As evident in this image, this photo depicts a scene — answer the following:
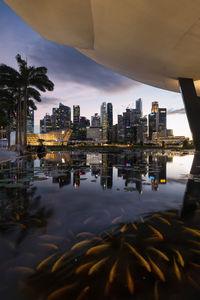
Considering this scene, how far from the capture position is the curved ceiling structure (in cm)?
844

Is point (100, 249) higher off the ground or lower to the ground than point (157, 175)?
lower

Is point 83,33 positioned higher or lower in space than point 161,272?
higher

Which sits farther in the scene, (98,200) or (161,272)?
(98,200)

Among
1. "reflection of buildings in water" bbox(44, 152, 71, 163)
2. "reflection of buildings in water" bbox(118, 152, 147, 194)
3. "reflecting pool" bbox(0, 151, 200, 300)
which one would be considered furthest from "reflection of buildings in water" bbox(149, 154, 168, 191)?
"reflection of buildings in water" bbox(44, 152, 71, 163)

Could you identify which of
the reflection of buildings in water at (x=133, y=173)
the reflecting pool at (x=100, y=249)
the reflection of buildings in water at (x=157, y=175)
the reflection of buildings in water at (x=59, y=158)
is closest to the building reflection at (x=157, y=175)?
the reflection of buildings in water at (x=157, y=175)

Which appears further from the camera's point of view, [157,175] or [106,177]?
[157,175]

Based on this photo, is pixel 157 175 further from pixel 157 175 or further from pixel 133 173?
pixel 133 173

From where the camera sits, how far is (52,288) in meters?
1.46

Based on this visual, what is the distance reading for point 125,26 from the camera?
9.99m

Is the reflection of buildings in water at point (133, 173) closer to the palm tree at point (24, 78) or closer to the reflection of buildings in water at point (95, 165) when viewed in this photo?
the reflection of buildings in water at point (95, 165)

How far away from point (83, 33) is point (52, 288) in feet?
41.8

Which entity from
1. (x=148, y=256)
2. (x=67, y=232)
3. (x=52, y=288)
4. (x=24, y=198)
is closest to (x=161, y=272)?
(x=148, y=256)

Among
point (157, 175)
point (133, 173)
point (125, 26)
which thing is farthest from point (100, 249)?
point (125, 26)

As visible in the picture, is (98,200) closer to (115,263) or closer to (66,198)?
(66,198)
